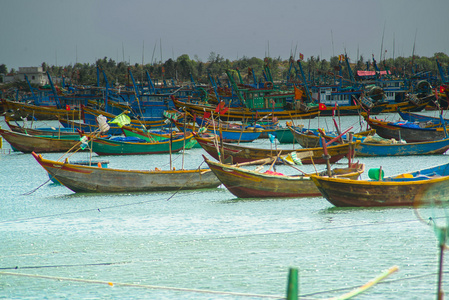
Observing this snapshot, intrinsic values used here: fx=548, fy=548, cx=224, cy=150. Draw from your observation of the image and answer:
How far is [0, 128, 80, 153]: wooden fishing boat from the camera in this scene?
2733cm

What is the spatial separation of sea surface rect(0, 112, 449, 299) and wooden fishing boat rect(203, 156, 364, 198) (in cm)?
24

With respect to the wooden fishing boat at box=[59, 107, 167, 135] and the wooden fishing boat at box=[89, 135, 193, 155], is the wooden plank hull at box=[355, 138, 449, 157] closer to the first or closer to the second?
the wooden fishing boat at box=[89, 135, 193, 155]

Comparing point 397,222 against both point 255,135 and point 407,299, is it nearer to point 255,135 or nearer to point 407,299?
point 407,299

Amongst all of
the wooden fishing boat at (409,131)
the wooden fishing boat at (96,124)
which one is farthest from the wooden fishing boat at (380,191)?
the wooden fishing boat at (96,124)

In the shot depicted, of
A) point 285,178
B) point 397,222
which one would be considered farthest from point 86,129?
point 397,222

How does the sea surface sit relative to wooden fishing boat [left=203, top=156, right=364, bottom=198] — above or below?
below

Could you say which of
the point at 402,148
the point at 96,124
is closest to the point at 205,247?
the point at 402,148

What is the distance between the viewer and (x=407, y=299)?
266 inches

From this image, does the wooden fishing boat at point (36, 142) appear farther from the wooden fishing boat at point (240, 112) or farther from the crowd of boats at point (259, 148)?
the wooden fishing boat at point (240, 112)

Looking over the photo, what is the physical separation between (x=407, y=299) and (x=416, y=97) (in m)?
44.8

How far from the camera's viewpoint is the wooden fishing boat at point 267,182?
42.3 feet

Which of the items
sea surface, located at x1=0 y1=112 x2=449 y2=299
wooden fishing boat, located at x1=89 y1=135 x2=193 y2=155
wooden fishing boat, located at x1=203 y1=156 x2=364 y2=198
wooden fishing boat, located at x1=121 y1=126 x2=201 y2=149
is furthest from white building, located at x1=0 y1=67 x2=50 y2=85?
wooden fishing boat, located at x1=203 y1=156 x2=364 y2=198

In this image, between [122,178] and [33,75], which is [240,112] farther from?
[33,75]

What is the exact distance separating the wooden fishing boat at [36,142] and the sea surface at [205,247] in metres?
13.0
